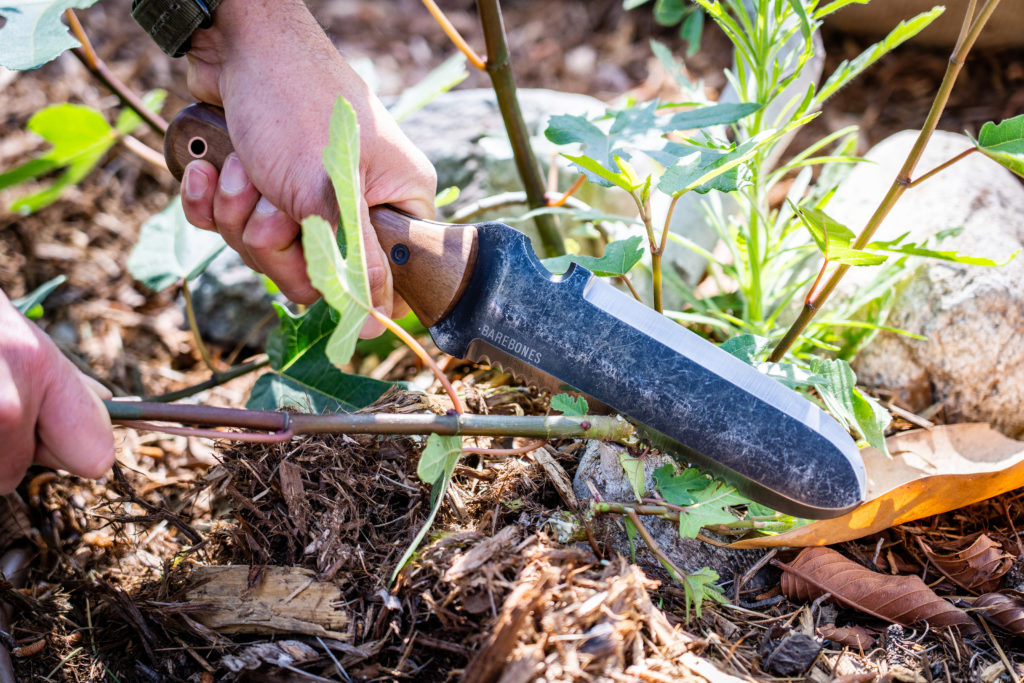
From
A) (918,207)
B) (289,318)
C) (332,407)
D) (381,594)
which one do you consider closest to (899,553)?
(918,207)

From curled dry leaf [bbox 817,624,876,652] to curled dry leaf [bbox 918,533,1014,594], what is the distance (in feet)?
0.89

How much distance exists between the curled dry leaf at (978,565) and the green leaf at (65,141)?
7.82 ft

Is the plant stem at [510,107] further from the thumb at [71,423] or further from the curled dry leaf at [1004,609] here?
the curled dry leaf at [1004,609]

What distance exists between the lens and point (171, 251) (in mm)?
1950

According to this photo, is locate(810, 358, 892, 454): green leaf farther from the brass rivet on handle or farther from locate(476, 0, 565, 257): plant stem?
the brass rivet on handle

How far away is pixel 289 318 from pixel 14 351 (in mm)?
665

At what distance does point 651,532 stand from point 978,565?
674 millimetres

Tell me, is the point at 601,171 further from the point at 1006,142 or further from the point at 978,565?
the point at 978,565

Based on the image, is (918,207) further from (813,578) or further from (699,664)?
(699,664)

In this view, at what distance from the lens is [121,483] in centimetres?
137

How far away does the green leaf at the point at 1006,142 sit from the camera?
115 cm

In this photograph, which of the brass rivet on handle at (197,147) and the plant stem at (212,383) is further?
the plant stem at (212,383)

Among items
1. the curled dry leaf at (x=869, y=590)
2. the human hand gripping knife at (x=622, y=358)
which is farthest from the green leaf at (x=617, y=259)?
the curled dry leaf at (x=869, y=590)

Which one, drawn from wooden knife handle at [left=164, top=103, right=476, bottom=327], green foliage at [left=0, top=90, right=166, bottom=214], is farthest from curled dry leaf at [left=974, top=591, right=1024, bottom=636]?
green foliage at [left=0, top=90, right=166, bottom=214]
